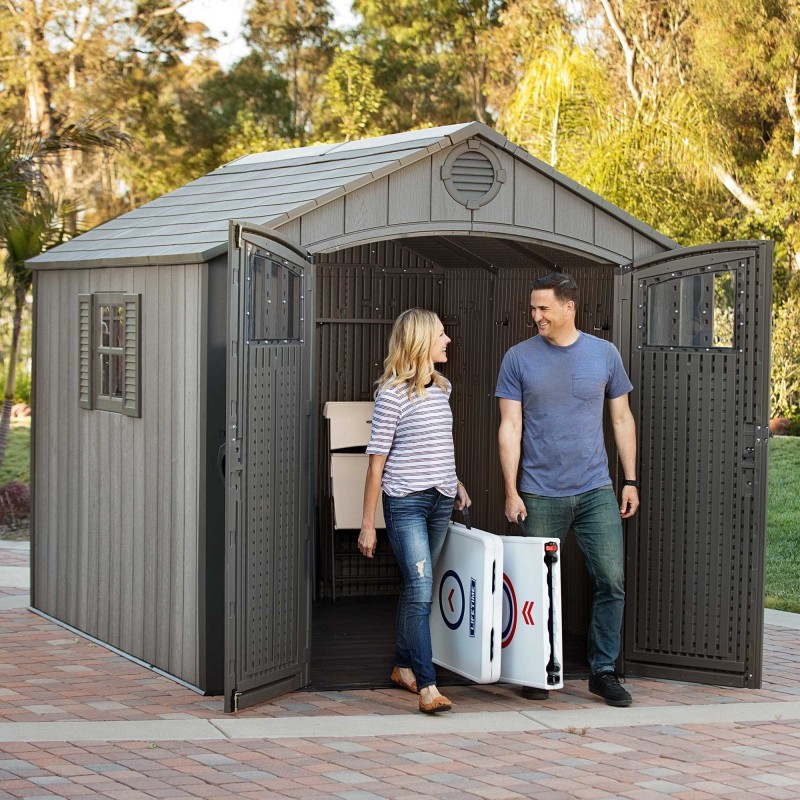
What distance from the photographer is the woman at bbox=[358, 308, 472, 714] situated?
19.8ft

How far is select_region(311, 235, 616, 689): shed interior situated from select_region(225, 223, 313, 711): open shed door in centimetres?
178

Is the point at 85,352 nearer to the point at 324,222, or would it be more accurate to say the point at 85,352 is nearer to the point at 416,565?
the point at 324,222

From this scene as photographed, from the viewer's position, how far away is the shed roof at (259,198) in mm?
6449

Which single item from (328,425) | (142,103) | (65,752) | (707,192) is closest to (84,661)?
(65,752)

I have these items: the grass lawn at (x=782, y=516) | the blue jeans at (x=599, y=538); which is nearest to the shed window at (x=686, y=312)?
the blue jeans at (x=599, y=538)

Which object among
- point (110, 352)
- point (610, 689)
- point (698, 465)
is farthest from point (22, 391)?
point (610, 689)

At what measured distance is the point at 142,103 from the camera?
3194 cm

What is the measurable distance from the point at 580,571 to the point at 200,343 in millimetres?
2764

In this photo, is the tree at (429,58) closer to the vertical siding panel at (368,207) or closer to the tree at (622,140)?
the tree at (622,140)

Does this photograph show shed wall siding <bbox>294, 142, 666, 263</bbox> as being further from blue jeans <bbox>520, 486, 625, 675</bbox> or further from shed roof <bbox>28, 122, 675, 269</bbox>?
blue jeans <bbox>520, 486, 625, 675</bbox>

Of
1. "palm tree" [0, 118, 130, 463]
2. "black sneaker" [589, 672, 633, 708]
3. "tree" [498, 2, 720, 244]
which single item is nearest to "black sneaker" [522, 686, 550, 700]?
"black sneaker" [589, 672, 633, 708]

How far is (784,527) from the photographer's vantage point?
486 inches

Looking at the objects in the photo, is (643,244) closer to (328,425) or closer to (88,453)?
(328,425)

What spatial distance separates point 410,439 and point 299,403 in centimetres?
63
